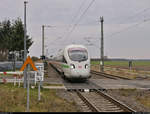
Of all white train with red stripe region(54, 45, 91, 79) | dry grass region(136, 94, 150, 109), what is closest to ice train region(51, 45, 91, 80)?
white train with red stripe region(54, 45, 91, 79)

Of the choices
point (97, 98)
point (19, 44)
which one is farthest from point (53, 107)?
point (19, 44)

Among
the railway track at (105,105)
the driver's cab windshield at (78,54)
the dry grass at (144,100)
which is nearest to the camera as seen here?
the railway track at (105,105)

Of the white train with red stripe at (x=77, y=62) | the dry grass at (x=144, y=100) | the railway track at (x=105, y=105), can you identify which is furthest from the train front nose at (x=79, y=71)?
the dry grass at (x=144, y=100)

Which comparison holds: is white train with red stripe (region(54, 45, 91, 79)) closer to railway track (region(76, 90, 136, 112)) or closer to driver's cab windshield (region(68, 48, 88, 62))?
driver's cab windshield (region(68, 48, 88, 62))

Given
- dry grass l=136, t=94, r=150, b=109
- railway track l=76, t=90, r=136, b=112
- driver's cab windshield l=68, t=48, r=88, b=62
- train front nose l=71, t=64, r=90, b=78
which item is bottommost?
dry grass l=136, t=94, r=150, b=109

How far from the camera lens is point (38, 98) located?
11500mm

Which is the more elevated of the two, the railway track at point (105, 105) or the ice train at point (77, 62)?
the ice train at point (77, 62)

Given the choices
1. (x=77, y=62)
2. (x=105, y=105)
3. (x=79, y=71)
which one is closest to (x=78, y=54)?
(x=77, y=62)

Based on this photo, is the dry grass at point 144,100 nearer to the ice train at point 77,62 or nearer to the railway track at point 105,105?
the railway track at point 105,105

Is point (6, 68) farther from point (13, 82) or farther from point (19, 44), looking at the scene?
point (13, 82)

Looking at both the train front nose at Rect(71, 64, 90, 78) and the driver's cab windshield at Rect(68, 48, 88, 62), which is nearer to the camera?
the train front nose at Rect(71, 64, 90, 78)

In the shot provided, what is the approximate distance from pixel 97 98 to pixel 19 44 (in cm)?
2784

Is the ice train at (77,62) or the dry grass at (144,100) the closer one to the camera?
the dry grass at (144,100)

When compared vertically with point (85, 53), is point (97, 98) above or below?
below
